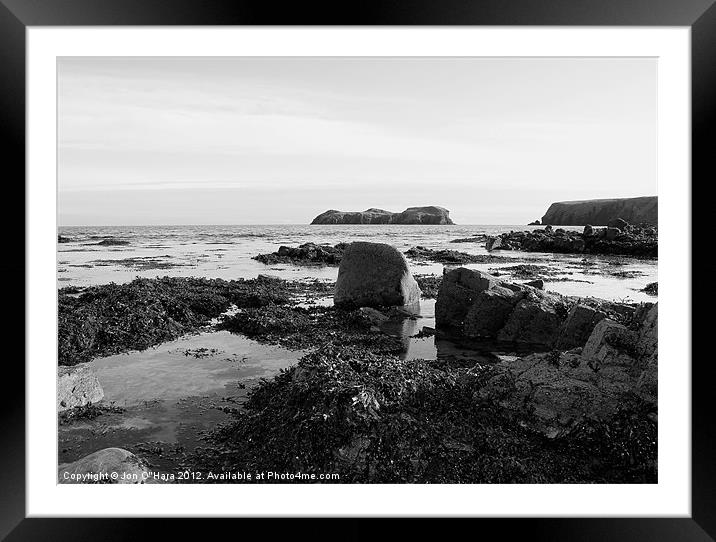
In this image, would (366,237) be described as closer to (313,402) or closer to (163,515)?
(313,402)

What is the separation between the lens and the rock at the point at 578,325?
420 cm

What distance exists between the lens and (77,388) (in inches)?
131

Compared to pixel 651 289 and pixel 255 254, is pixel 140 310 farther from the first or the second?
pixel 651 289

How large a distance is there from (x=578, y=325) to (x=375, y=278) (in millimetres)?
2404

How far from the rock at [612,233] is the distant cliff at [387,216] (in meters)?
1.92

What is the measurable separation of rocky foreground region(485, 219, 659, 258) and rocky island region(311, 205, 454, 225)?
60.0 inches

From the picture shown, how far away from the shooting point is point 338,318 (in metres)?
5.56

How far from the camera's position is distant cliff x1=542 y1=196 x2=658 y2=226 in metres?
5.11

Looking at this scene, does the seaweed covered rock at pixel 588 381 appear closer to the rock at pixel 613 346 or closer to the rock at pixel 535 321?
the rock at pixel 613 346

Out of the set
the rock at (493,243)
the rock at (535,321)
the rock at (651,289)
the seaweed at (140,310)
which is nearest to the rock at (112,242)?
the seaweed at (140,310)
